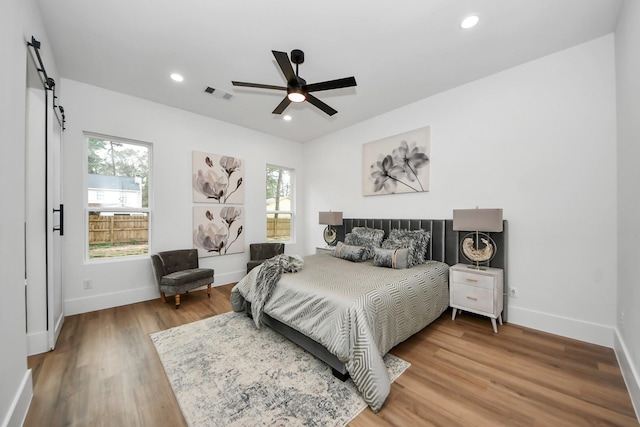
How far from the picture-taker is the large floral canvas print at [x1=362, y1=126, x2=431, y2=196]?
12.0ft

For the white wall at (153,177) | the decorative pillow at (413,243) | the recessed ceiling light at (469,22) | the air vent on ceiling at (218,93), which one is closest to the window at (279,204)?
the white wall at (153,177)

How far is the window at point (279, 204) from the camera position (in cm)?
533

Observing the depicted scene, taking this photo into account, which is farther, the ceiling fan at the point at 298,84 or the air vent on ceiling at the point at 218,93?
the air vent on ceiling at the point at 218,93

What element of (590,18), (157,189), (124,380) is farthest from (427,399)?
(157,189)

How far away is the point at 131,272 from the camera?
357 cm

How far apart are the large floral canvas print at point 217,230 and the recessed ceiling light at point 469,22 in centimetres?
411

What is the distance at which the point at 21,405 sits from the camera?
152cm

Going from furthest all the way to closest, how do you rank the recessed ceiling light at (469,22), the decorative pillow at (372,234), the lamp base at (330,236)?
the lamp base at (330,236), the decorative pillow at (372,234), the recessed ceiling light at (469,22)

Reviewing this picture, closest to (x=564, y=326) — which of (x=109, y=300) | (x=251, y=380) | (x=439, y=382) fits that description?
(x=439, y=382)

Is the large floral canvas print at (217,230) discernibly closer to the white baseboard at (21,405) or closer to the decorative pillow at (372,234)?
the decorative pillow at (372,234)

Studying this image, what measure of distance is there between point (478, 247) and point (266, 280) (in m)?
2.59

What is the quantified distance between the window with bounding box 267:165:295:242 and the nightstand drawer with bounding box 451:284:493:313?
3.62 meters

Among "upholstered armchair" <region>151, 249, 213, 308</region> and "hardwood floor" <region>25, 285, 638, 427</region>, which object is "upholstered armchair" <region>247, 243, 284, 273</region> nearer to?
"upholstered armchair" <region>151, 249, 213, 308</region>

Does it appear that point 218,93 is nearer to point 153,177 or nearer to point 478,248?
point 153,177
